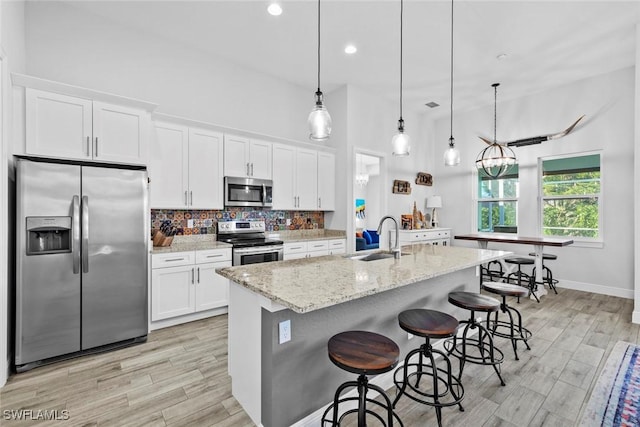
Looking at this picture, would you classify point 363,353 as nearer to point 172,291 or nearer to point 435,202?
point 172,291

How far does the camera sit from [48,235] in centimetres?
254

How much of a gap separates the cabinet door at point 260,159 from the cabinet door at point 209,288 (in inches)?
53.5

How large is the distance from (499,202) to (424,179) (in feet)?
4.96

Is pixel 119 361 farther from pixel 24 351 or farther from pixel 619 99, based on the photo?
pixel 619 99

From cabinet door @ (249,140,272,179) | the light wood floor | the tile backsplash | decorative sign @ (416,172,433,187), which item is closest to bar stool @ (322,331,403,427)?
the light wood floor

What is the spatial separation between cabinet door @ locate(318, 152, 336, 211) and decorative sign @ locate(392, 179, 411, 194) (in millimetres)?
1409

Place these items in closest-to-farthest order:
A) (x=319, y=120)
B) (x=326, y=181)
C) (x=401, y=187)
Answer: (x=319, y=120)
(x=326, y=181)
(x=401, y=187)

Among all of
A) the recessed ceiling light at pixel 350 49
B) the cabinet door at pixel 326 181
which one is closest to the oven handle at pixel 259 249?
the cabinet door at pixel 326 181

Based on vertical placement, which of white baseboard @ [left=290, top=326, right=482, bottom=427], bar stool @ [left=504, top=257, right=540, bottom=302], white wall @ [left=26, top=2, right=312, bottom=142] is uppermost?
white wall @ [left=26, top=2, right=312, bottom=142]

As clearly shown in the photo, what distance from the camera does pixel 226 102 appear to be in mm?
4328

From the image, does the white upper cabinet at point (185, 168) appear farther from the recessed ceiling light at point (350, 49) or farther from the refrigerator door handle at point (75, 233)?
the recessed ceiling light at point (350, 49)

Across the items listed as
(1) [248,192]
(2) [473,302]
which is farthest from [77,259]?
(2) [473,302]

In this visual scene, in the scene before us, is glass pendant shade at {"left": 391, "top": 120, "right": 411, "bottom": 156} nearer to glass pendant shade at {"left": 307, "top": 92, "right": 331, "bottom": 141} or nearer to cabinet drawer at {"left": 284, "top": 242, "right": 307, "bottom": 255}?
glass pendant shade at {"left": 307, "top": 92, "right": 331, "bottom": 141}

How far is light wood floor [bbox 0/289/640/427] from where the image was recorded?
6.23 ft
